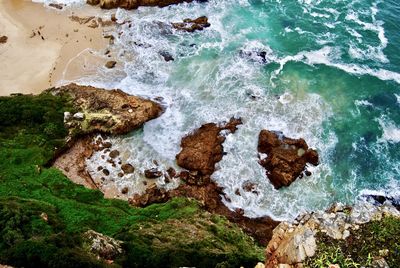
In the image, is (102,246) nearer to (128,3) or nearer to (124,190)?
(124,190)

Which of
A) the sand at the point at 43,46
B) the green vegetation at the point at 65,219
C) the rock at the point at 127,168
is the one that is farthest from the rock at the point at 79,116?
the sand at the point at 43,46

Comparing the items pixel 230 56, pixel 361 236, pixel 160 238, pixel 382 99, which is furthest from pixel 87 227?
pixel 382 99

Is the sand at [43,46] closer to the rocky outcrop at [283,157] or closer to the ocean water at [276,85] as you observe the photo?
the ocean water at [276,85]

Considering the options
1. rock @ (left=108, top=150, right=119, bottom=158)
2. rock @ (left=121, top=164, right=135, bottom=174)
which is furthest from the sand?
rock @ (left=121, top=164, right=135, bottom=174)

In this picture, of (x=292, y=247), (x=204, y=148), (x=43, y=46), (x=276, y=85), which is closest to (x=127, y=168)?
(x=204, y=148)

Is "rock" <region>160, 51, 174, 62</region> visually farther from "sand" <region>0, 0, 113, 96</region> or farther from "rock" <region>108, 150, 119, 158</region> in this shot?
"rock" <region>108, 150, 119, 158</region>

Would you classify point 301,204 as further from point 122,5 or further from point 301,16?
point 122,5

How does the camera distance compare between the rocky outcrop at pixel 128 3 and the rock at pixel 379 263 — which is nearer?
the rock at pixel 379 263
